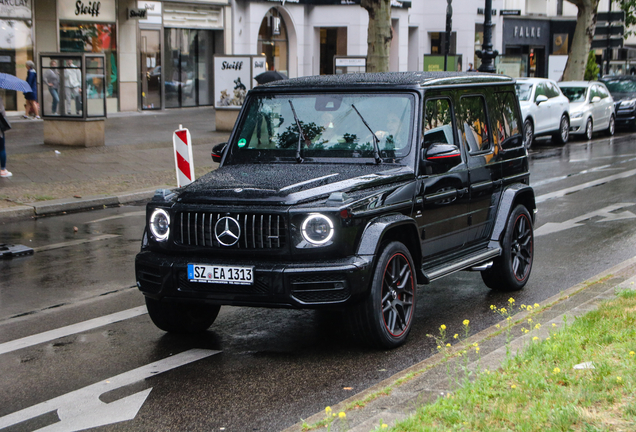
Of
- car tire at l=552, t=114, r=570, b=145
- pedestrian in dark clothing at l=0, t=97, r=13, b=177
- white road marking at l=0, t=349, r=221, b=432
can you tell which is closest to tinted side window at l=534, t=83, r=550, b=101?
car tire at l=552, t=114, r=570, b=145

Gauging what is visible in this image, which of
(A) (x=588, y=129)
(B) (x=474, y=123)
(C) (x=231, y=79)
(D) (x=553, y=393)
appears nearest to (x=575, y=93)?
(A) (x=588, y=129)

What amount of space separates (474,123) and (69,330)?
12.0ft

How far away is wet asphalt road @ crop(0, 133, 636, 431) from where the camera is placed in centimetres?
505

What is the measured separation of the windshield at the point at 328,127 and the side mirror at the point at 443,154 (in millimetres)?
168

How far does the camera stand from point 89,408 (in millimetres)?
5031

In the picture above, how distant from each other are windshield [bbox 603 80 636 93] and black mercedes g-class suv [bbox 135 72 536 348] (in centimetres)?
2525

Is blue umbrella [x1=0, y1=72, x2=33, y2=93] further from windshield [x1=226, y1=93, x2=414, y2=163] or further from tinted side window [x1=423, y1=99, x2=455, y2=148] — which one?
tinted side window [x1=423, y1=99, x2=455, y2=148]

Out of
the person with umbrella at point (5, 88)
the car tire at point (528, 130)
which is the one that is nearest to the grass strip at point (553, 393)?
the person with umbrella at point (5, 88)

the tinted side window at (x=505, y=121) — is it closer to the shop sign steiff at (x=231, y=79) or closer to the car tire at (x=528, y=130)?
the car tire at (x=528, y=130)

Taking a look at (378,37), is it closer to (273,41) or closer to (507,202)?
(507,202)

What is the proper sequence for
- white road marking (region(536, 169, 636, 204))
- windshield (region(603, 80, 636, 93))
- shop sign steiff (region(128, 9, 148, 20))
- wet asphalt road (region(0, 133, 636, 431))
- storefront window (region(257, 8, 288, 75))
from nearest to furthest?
wet asphalt road (region(0, 133, 636, 431))
white road marking (region(536, 169, 636, 204))
shop sign steiff (region(128, 9, 148, 20))
windshield (region(603, 80, 636, 93))
storefront window (region(257, 8, 288, 75))

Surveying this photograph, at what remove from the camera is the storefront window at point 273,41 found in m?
37.6

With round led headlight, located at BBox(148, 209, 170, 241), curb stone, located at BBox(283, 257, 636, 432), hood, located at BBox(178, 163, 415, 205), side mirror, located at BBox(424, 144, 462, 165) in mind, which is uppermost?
side mirror, located at BBox(424, 144, 462, 165)

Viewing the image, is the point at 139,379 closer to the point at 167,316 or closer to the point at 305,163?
the point at 167,316
